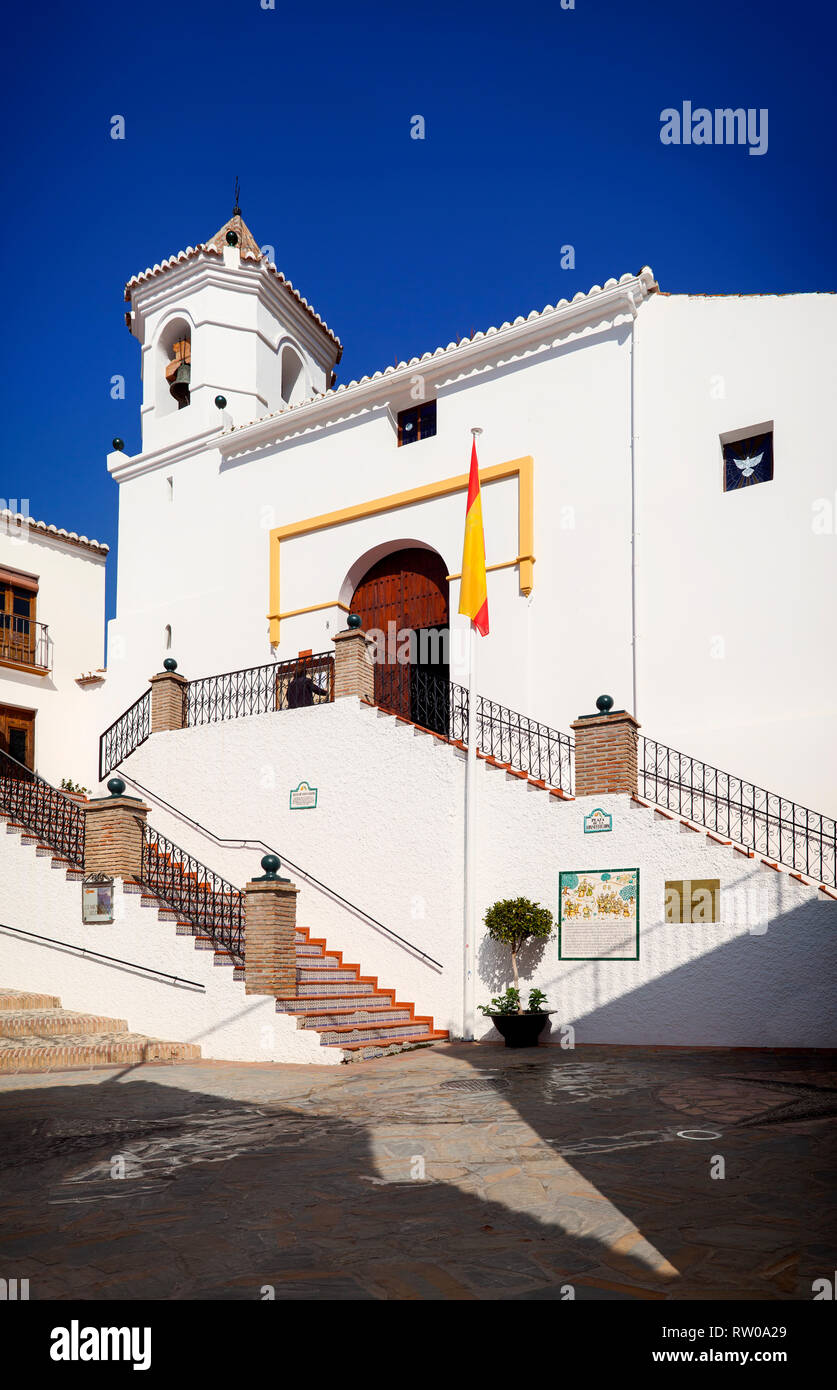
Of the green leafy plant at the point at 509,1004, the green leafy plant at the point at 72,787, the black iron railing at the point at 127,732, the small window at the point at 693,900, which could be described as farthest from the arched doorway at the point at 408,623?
the green leafy plant at the point at 72,787

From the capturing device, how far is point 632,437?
48.4 ft

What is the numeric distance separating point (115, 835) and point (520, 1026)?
17.6 feet

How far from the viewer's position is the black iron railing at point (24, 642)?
22188 mm

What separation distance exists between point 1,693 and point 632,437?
45.3 feet

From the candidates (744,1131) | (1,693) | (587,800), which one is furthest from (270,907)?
(1,693)

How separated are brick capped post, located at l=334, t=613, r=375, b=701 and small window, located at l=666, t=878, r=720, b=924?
17.1ft

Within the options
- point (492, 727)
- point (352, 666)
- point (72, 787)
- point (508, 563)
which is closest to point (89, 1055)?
point (352, 666)

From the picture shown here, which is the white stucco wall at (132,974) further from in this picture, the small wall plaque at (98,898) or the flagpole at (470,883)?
the flagpole at (470,883)

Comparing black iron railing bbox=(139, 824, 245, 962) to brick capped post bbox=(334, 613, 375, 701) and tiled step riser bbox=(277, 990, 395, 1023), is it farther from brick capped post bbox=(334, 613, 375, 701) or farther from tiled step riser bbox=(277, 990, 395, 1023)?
brick capped post bbox=(334, 613, 375, 701)

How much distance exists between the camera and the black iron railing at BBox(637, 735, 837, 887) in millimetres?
11828

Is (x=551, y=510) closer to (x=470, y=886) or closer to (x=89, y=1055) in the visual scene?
(x=470, y=886)

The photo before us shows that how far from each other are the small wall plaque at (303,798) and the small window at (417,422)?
6312 mm

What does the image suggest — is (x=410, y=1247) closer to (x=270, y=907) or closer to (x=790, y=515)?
(x=270, y=907)

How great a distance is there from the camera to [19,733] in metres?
21.9
